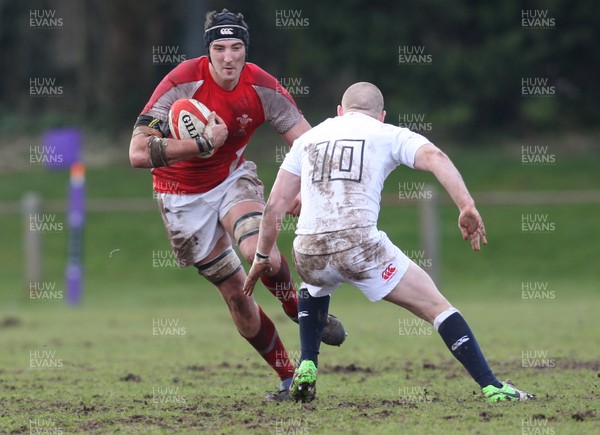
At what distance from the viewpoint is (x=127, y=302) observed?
19844mm

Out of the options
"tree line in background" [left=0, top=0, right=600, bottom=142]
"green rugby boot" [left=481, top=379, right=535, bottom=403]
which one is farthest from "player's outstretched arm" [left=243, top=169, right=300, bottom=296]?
"tree line in background" [left=0, top=0, right=600, bottom=142]

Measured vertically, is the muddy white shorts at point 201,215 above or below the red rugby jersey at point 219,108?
below

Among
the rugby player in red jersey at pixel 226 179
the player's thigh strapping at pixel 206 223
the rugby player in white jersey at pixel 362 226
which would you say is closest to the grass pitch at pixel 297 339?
the rugby player in white jersey at pixel 362 226

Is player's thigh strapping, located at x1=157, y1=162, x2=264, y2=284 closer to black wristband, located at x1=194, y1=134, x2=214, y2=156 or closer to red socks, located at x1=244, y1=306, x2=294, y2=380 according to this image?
red socks, located at x1=244, y1=306, x2=294, y2=380

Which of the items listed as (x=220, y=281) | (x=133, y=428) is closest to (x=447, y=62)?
(x=220, y=281)

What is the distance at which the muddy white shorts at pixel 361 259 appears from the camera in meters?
7.32

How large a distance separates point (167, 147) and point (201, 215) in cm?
76

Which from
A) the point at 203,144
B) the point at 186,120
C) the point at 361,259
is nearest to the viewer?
the point at 361,259

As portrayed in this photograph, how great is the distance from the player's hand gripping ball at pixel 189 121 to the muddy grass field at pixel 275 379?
73.4 inches

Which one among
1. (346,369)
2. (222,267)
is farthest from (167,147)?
(346,369)

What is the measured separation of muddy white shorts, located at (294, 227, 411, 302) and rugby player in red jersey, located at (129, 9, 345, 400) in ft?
2.81

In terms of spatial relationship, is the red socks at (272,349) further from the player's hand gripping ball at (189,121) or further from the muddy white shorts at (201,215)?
the player's hand gripping ball at (189,121)

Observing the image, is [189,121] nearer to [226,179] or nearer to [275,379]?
[226,179]

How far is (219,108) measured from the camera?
27.8ft
